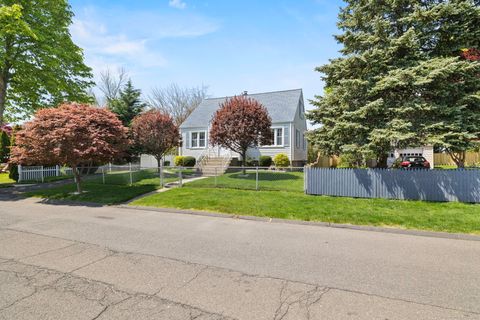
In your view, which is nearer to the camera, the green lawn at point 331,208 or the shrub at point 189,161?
the green lawn at point 331,208

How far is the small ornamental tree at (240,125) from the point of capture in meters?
16.0

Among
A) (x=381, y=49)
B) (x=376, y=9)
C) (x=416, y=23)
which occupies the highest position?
(x=376, y=9)

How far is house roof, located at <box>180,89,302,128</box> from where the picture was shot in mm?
23156

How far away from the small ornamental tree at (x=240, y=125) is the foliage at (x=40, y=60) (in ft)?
38.2

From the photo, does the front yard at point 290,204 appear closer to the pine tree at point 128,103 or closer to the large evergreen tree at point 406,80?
the large evergreen tree at point 406,80

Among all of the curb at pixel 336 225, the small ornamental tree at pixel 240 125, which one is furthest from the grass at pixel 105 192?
the small ornamental tree at pixel 240 125

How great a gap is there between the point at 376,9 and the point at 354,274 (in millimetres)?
10813

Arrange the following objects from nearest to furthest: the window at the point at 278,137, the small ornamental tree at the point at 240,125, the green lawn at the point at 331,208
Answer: the green lawn at the point at 331,208 < the small ornamental tree at the point at 240,125 < the window at the point at 278,137

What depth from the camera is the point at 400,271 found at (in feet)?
15.0

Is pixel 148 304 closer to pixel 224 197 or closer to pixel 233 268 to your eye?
pixel 233 268

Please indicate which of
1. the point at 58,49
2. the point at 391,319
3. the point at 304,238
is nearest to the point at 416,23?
the point at 304,238

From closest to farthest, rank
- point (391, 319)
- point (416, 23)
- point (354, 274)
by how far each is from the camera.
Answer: point (391, 319) → point (354, 274) → point (416, 23)

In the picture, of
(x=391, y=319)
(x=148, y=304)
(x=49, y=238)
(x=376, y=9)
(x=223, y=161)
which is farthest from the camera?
(x=223, y=161)

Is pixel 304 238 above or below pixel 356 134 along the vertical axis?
below
